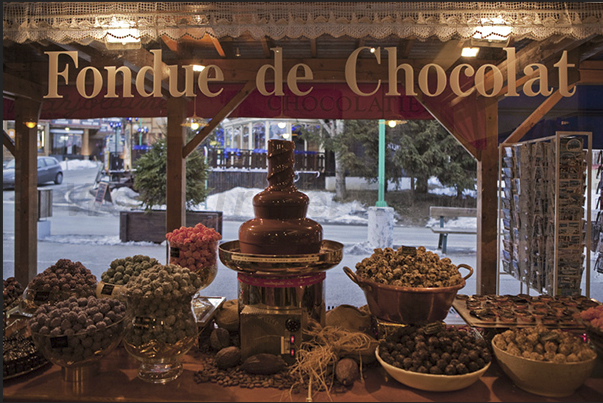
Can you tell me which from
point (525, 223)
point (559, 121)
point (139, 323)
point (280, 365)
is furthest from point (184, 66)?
point (525, 223)

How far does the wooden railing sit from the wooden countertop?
6.22 feet

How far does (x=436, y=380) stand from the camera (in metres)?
1.30

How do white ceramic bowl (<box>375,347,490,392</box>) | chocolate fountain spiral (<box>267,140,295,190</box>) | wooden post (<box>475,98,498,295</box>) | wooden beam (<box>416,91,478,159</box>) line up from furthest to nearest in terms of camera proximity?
wooden post (<box>475,98,498,295</box>), wooden beam (<box>416,91,478,159</box>), chocolate fountain spiral (<box>267,140,295,190</box>), white ceramic bowl (<box>375,347,490,392</box>)

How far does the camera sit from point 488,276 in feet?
11.2

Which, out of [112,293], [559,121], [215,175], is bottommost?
[112,293]

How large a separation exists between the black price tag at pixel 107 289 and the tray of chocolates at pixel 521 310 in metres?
1.35

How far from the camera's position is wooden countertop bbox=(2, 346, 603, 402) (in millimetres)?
1328

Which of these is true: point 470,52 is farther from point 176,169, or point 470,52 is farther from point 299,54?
point 176,169

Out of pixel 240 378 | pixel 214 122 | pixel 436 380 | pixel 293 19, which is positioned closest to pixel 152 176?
pixel 214 122

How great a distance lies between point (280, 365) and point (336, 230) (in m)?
3.75

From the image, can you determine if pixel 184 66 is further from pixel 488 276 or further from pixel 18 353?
pixel 488 276

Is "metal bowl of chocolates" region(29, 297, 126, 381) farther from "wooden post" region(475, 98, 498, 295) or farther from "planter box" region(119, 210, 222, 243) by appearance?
"planter box" region(119, 210, 222, 243)

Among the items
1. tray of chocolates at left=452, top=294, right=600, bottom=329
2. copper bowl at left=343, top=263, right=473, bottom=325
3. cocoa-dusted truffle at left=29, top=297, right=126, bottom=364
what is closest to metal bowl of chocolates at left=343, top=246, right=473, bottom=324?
copper bowl at left=343, top=263, right=473, bottom=325

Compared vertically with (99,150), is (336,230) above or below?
below
